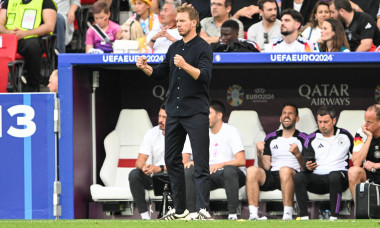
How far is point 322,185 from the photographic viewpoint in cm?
1012

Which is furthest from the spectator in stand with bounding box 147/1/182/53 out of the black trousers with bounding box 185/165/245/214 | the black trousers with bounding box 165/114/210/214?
the black trousers with bounding box 165/114/210/214

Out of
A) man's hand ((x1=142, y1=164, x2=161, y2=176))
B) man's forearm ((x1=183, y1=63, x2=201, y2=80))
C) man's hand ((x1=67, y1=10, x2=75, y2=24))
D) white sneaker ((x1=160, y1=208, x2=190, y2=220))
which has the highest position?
man's hand ((x1=67, y1=10, x2=75, y2=24))

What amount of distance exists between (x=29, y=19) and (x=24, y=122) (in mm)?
2665

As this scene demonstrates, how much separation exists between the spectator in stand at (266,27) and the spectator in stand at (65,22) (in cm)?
269

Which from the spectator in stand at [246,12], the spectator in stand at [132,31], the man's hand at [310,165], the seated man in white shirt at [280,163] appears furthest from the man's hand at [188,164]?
the spectator in stand at [246,12]

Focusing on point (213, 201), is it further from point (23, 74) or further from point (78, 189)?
point (23, 74)

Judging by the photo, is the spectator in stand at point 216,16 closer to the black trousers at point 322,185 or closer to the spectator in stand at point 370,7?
the spectator in stand at point 370,7

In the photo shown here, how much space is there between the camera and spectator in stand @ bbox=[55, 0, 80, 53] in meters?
12.8

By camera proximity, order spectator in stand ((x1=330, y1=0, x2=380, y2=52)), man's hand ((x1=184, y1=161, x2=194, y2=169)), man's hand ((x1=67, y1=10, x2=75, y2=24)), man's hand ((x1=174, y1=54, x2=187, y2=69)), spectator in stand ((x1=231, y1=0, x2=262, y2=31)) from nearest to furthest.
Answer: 1. man's hand ((x1=174, y1=54, x2=187, y2=69))
2. man's hand ((x1=184, y1=161, x2=194, y2=169))
3. spectator in stand ((x1=330, y1=0, x2=380, y2=52))
4. spectator in stand ((x1=231, y1=0, x2=262, y2=31))
5. man's hand ((x1=67, y1=10, x2=75, y2=24))

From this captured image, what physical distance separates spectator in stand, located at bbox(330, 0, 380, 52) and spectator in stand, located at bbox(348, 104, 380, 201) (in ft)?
5.04

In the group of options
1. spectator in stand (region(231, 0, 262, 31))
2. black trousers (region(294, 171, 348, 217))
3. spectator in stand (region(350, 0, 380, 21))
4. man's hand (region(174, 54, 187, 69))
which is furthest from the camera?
spectator in stand (region(350, 0, 380, 21))

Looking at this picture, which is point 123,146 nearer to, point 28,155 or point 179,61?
point 28,155

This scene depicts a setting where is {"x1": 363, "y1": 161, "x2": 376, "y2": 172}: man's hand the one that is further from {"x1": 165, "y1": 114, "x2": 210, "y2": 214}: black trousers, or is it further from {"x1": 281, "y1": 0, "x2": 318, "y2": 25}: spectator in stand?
{"x1": 281, "y1": 0, "x2": 318, "y2": 25}: spectator in stand

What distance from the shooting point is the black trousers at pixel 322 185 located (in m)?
9.94
